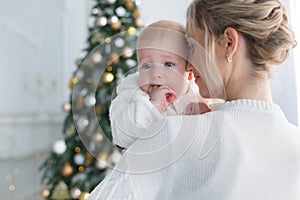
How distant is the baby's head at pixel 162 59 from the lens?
1014 millimetres

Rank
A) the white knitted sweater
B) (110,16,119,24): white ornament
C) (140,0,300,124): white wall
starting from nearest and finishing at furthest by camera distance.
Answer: the white knitted sweater → (140,0,300,124): white wall → (110,16,119,24): white ornament

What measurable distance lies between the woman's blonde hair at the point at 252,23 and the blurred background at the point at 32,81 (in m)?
2.67

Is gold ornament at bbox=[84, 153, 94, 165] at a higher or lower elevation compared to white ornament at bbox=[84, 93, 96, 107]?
lower

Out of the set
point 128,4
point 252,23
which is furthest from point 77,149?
point 252,23

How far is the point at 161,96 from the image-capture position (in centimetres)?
103

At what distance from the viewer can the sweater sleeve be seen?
3.40 ft

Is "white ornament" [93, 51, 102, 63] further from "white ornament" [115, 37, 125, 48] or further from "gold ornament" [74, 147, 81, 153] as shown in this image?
"gold ornament" [74, 147, 81, 153]

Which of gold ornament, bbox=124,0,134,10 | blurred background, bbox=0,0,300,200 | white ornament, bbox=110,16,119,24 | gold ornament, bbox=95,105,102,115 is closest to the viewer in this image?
gold ornament, bbox=95,105,102,115

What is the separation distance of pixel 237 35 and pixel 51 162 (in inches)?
95.5

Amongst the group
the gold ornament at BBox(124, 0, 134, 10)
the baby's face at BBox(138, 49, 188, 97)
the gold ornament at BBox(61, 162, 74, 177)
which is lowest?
the gold ornament at BBox(61, 162, 74, 177)

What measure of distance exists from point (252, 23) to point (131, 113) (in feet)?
1.06

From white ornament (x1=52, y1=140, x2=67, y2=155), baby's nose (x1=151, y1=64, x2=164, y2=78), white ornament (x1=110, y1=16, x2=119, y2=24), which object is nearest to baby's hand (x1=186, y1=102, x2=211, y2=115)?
baby's nose (x1=151, y1=64, x2=164, y2=78)

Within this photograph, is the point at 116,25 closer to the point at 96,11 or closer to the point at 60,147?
the point at 96,11

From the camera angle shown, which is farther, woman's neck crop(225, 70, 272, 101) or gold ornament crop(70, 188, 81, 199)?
gold ornament crop(70, 188, 81, 199)
